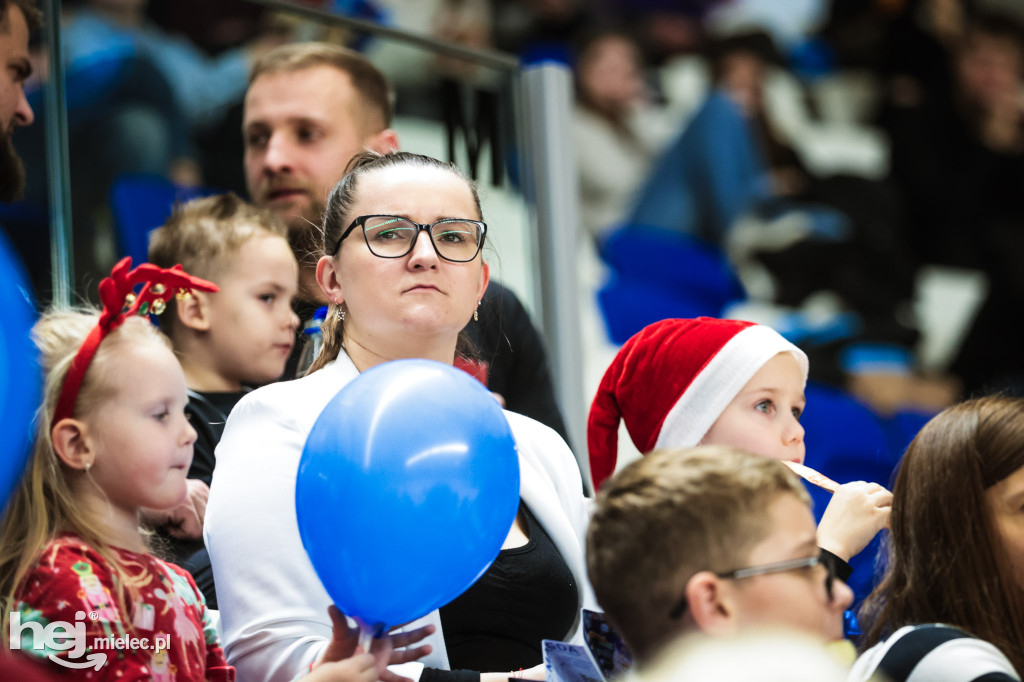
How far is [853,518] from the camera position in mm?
1747

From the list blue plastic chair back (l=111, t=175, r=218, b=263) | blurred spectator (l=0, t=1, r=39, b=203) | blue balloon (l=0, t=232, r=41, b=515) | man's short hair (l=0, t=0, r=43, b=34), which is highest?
man's short hair (l=0, t=0, r=43, b=34)

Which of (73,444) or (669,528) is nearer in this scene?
(669,528)

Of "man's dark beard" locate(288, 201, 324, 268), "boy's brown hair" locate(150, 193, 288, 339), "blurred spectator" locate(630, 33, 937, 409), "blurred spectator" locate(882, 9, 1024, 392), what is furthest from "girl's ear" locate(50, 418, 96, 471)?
"blurred spectator" locate(882, 9, 1024, 392)

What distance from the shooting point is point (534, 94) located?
10.6 ft

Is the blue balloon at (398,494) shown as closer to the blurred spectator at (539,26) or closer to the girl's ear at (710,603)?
the girl's ear at (710,603)

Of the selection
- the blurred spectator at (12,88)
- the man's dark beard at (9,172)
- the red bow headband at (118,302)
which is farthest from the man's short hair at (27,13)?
the red bow headband at (118,302)

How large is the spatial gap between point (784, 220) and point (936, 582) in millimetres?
3851

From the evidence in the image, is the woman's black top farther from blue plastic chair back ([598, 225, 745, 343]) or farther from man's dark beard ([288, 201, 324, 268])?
blue plastic chair back ([598, 225, 745, 343])

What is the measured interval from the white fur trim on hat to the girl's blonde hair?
808mm

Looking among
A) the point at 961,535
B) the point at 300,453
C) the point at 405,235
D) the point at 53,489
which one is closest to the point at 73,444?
the point at 53,489

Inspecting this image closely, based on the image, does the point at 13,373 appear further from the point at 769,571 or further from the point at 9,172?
the point at 9,172

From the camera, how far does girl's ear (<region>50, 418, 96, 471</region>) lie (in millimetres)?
1546

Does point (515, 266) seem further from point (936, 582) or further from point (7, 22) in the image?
point (936, 582)

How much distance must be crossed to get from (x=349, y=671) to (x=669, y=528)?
384 millimetres
